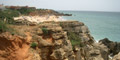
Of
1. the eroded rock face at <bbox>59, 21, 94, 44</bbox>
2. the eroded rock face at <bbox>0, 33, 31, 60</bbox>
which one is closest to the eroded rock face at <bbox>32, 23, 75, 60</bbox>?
the eroded rock face at <bbox>0, 33, 31, 60</bbox>

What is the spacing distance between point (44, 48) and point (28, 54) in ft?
5.55

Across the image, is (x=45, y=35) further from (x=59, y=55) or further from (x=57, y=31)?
(x=59, y=55)

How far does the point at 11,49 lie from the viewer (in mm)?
11383

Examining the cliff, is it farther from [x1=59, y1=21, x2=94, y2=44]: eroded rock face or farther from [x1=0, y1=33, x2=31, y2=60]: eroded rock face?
[x1=59, y1=21, x2=94, y2=44]: eroded rock face

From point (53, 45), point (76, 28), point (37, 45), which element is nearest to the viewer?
point (37, 45)

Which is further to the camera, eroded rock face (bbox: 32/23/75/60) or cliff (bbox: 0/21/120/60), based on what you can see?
eroded rock face (bbox: 32/23/75/60)

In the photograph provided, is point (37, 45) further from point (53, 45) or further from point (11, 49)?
point (11, 49)

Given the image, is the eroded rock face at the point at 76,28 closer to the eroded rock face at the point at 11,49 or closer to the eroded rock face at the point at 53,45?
the eroded rock face at the point at 53,45

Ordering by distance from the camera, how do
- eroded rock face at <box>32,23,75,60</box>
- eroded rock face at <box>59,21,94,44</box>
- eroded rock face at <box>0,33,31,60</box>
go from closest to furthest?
1. eroded rock face at <box>0,33,31,60</box>
2. eroded rock face at <box>32,23,75,60</box>
3. eroded rock face at <box>59,21,94,44</box>

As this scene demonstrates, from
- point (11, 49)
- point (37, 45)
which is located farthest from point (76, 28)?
point (11, 49)

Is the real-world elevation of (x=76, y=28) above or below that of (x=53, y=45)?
above

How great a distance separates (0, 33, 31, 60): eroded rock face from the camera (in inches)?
442

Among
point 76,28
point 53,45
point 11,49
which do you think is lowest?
point 53,45

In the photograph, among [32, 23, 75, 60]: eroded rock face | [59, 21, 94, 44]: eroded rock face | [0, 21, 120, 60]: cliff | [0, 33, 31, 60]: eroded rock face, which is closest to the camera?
[0, 33, 31, 60]: eroded rock face
